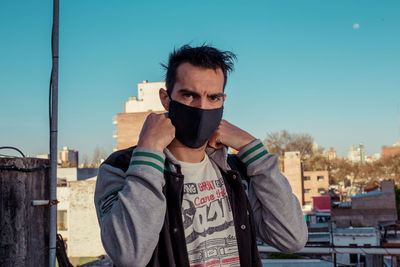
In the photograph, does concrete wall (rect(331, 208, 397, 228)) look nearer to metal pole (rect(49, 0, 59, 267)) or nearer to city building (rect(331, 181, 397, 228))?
city building (rect(331, 181, 397, 228))

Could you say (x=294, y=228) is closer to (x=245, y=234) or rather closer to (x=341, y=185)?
(x=245, y=234)

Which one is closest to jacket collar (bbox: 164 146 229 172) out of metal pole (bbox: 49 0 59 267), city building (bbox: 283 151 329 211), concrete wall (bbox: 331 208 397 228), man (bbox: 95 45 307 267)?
man (bbox: 95 45 307 267)

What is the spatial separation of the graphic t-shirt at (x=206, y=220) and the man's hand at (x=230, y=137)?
0.16 m

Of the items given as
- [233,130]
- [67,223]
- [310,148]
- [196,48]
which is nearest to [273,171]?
[233,130]

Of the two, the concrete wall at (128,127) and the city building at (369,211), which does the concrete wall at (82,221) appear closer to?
the concrete wall at (128,127)

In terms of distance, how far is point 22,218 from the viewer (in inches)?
117

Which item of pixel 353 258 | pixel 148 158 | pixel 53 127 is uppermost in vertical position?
pixel 53 127

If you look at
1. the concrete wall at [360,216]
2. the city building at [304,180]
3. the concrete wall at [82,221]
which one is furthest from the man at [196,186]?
the city building at [304,180]

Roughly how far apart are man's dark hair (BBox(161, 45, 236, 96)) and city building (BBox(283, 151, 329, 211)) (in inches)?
2177

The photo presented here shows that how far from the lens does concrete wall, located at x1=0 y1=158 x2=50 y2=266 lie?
9.58 feet

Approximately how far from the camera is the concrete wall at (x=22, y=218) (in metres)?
2.92

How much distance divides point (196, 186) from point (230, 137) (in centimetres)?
32

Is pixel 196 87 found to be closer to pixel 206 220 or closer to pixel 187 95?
pixel 187 95

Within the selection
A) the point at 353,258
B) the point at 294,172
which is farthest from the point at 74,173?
the point at 294,172
